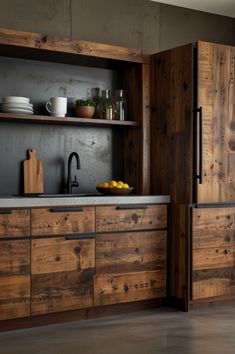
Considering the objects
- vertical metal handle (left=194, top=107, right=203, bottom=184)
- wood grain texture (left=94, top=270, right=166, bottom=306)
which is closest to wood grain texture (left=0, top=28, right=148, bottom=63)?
vertical metal handle (left=194, top=107, right=203, bottom=184)

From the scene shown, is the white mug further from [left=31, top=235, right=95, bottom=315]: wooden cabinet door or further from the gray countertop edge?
[left=31, top=235, right=95, bottom=315]: wooden cabinet door

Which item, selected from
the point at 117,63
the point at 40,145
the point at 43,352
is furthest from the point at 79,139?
the point at 43,352

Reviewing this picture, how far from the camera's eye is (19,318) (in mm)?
3951

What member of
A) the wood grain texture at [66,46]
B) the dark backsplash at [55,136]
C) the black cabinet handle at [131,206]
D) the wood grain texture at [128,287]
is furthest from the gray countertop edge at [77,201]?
the wood grain texture at [66,46]

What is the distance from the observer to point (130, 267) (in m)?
4.39

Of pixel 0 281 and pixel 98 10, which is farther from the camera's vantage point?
pixel 98 10

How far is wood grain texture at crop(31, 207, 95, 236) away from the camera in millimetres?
3961

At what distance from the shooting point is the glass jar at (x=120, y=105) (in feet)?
15.8

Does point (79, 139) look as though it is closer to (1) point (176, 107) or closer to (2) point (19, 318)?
(1) point (176, 107)

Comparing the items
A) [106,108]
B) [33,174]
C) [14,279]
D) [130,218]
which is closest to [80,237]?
[130,218]

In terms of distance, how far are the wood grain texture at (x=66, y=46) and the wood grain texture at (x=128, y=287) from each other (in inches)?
65.8

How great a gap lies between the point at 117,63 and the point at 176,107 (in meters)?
0.65

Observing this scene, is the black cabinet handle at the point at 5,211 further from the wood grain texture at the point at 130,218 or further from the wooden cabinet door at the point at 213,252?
the wooden cabinet door at the point at 213,252

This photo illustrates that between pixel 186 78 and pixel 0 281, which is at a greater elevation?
pixel 186 78
